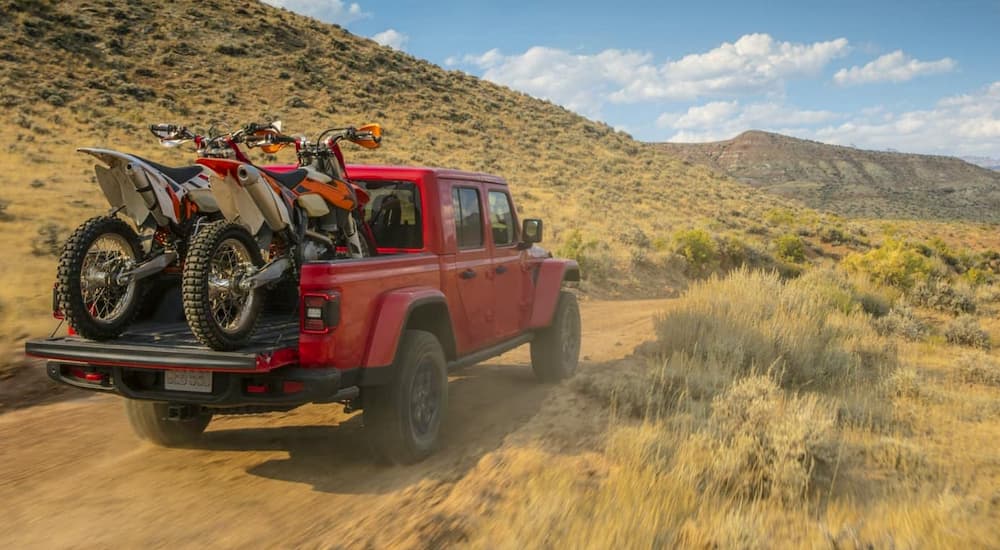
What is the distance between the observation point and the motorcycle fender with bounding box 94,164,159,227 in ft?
14.1

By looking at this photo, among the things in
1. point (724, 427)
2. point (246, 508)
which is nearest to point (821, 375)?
point (724, 427)

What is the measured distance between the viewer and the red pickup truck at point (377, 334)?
13.1ft

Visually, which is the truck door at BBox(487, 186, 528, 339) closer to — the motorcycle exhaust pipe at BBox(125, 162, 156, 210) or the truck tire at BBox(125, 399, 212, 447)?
the truck tire at BBox(125, 399, 212, 447)

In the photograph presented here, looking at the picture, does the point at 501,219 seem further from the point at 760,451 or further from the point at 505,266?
the point at 760,451

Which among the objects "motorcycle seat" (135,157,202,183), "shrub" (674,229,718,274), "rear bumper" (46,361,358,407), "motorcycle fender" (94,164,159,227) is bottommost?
"shrub" (674,229,718,274)

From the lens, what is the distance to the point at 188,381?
4.04 meters

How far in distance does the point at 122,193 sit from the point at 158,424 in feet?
5.73

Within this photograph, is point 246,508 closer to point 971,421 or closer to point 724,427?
point 724,427

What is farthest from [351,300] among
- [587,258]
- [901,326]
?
[587,258]

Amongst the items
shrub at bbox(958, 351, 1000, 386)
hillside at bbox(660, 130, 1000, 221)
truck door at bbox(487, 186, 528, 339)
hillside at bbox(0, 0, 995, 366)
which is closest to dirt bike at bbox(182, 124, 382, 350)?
truck door at bbox(487, 186, 528, 339)

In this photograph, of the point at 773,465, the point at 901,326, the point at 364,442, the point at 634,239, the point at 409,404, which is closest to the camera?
the point at 773,465

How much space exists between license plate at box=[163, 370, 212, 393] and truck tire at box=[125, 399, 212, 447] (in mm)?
969

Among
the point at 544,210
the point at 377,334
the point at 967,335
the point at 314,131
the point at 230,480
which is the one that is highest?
the point at 314,131

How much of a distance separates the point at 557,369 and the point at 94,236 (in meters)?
4.44
